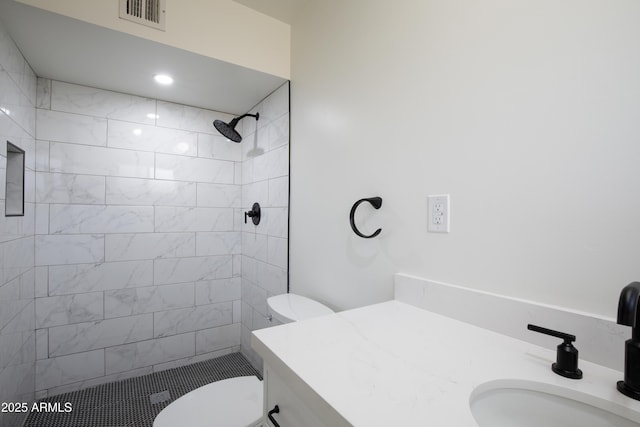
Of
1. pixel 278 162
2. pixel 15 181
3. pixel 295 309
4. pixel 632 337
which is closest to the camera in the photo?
pixel 632 337

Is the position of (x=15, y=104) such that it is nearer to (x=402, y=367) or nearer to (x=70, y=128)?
(x=70, y=128)

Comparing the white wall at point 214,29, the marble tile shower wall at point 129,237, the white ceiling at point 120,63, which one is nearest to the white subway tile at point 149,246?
the marble tile shower wall at point 129,237

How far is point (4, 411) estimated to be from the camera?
4.57 feet

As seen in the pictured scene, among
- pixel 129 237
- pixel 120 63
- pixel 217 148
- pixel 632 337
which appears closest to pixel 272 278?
A: pixel 129 237

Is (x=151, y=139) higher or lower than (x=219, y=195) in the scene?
higher

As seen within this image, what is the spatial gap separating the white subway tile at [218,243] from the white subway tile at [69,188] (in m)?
0.73

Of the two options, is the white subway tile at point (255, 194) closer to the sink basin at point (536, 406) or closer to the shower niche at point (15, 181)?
the shower niche at point (15, 181)

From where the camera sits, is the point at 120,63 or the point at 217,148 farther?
the point at 217,148

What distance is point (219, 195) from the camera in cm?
250

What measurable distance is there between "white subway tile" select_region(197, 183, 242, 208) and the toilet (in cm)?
126

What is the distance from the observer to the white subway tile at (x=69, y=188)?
6.22 feet

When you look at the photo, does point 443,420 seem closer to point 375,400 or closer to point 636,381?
point 375,400

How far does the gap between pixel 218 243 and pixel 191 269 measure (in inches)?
11.4

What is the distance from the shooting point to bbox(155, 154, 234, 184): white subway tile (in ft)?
7.42
